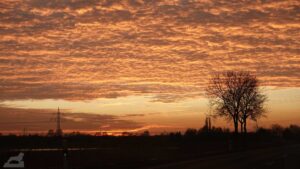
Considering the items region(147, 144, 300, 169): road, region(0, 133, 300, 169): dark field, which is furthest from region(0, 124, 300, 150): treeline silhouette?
region(147, 144, 300, 169): road

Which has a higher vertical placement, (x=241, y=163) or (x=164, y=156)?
(x=164, y=156)

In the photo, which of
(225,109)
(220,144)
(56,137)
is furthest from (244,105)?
(56,137)

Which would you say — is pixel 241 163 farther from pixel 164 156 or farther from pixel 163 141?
pixel 163 141

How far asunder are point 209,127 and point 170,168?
73.6 m

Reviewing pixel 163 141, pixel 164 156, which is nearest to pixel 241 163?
pixel 164 156

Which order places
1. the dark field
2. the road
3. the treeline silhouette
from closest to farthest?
the road
the dark field
the treeline silhouette

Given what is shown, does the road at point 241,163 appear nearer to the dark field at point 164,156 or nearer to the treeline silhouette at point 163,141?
the dark field at point 164,156

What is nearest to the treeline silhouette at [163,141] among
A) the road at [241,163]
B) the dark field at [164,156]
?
the dark field at [164,156]

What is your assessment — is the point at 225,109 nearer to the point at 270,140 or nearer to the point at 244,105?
the point at 244,105

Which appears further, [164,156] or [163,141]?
[163,141]

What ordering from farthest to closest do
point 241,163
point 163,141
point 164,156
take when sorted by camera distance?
point 163,141 < point 164,156 < point 241,163

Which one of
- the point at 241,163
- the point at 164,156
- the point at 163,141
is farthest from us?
the point at 163,141

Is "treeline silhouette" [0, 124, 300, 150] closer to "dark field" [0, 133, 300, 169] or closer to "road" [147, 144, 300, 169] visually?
"dark field" [0, 133, 300, 169]

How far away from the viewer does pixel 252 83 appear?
76.6 metres
